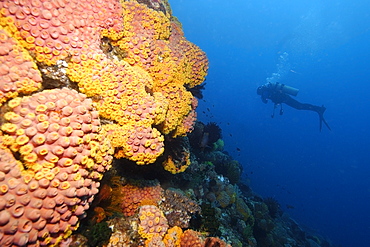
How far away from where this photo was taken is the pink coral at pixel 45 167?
1.77 metres

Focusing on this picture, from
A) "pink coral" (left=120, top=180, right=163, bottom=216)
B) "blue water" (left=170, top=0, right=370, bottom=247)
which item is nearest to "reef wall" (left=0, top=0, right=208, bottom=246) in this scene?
"pink coral" (left=120, top=180, right=163, bottom=216)

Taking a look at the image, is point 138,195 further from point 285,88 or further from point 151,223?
point 285,88

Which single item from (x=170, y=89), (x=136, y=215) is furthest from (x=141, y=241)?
(x=170, y=89)

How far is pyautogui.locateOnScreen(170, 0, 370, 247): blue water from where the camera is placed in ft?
259

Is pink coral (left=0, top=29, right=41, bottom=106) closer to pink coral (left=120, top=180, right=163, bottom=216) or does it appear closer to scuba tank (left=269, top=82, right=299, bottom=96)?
pink coral (left=120, top=180, right=163, bottom=216)

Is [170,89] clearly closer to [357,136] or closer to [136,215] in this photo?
[136,215]

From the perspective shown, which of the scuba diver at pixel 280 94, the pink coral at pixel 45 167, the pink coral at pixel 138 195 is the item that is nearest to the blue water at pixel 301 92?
the scuba diver at pixel 280 94

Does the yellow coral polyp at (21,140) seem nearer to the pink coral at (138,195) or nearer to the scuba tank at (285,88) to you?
the pink coral at (138,195)

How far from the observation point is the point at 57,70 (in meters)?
2.66

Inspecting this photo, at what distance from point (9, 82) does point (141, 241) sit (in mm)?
2976

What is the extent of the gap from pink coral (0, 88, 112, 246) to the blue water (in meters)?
63.4

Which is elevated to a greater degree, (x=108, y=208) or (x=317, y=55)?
(x=317, y=55)

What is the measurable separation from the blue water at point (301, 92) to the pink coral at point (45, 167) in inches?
2497

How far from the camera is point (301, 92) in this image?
15025 cm
